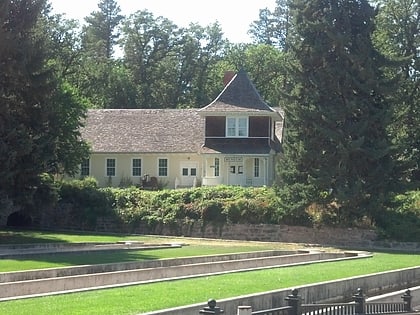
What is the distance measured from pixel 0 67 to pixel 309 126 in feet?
49.3

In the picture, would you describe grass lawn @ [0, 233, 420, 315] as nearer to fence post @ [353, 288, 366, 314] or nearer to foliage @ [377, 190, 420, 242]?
fence post @ [353, 288, 366, 314]

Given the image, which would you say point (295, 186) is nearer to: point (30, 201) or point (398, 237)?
point (398, 237)

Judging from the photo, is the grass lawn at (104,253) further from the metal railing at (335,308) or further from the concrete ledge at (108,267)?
the metal railing at (335,308)

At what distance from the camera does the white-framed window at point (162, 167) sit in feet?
189

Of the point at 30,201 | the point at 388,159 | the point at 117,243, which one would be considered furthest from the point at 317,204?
the point at 30,201

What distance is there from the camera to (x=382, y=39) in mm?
54594

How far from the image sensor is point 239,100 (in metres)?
55.8

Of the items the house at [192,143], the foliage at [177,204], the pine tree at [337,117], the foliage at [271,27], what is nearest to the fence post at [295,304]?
the pine tree at [337,117]

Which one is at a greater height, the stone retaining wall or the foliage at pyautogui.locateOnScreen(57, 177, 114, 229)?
the foliage at pyautogui.locateOnScreen(57, 177, 114, 229)

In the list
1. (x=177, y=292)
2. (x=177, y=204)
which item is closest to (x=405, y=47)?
(x=177, y=204)

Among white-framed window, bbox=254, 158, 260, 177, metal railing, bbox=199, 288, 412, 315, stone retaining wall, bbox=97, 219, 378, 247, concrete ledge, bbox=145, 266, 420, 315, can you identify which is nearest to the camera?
metal railing, bbox=199, 288, 412, 315

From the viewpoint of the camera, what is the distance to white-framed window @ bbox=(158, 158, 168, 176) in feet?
189

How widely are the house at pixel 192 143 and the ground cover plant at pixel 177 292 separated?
28.4 m

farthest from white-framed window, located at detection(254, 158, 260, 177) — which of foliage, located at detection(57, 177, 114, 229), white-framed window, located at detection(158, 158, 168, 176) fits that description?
foliage, located at detection(57, 177, 114, 229)
